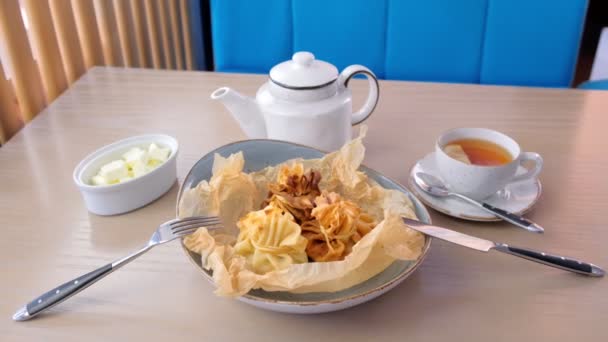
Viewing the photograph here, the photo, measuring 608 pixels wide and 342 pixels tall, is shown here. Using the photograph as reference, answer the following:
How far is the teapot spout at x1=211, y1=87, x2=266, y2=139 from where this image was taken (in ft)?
2.46

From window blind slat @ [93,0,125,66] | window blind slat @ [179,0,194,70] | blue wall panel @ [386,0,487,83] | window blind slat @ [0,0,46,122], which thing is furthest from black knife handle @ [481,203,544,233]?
window blind slat @ [179,0,194,70]

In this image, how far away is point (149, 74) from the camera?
108 cm

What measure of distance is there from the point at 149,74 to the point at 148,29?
0.46 meters

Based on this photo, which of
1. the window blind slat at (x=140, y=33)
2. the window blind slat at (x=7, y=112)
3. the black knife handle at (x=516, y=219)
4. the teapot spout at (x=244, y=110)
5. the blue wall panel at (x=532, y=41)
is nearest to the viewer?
the black knife handle at (x=516, y=219)

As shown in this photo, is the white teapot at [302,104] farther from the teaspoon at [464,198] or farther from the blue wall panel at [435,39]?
the blue wall panel at [435,39]

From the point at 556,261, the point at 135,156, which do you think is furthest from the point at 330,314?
the point at 135,156

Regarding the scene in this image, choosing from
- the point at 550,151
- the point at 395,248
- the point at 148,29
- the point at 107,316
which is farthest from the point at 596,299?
the point at 148,29

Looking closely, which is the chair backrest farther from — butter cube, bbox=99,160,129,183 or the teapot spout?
butter cube, bbox=99,160,129,183

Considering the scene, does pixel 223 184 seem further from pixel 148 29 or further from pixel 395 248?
pixel 148 29

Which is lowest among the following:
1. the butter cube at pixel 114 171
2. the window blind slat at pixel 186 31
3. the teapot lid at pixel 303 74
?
the window blind slat at pixel 186 31

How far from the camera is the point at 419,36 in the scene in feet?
4.08

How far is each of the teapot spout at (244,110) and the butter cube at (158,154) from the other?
0.10m

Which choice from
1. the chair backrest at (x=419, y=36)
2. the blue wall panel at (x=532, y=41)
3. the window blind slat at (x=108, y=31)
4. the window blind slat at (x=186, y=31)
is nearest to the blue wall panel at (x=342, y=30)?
the chair backrest at (x=419, y=36)

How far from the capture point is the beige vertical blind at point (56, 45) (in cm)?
90
